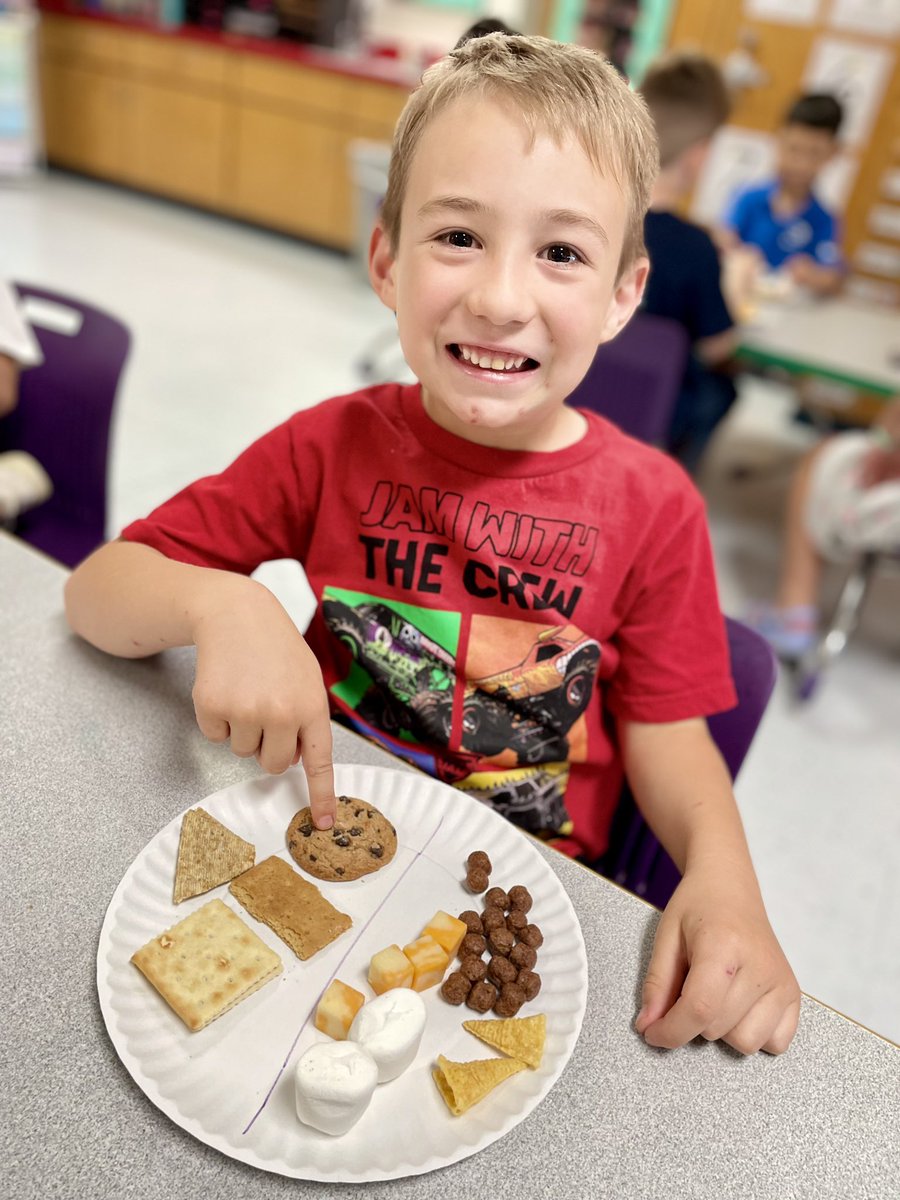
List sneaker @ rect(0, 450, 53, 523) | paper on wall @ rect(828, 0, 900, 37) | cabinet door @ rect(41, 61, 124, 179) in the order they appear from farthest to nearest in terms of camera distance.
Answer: cabinet door @ rect(41, 61, 124, 179), paper on wall @ rect(828, 0, 900, 37), sneaker @ rect(0, 450, 53, 523)

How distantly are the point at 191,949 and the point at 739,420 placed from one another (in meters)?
3.76

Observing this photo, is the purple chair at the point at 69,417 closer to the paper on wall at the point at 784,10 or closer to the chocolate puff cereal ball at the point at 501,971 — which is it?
the chocolate puff cereal ball at the point at 501,971

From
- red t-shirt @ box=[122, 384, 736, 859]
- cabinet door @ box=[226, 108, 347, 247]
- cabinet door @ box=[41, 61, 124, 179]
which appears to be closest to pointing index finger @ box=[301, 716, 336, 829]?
red t-shirt @ box=[122, 384, 736, 859]

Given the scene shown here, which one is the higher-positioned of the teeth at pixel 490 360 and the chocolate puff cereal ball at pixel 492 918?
the teeth at pixel 490 360

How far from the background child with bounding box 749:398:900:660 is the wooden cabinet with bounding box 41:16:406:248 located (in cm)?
319

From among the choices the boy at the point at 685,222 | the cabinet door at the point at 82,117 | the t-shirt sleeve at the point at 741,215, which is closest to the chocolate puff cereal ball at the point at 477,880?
the boy at the point at 685,222

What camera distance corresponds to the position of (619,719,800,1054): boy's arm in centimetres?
57

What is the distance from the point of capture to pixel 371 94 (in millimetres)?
4539

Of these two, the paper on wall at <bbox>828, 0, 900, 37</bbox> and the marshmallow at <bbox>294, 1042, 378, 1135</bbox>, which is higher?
the paper on wall at <bbox>828, 0, 900, 37</bbox>

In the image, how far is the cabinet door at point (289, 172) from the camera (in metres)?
4.79

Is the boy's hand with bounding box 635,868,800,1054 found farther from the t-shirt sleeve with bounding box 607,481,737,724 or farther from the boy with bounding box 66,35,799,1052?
the t-shirt sleeve with bounding box 607,481,737,724

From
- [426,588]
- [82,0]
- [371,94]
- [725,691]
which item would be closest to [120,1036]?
[426,588]

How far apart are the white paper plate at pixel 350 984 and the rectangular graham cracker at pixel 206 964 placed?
0.01 m

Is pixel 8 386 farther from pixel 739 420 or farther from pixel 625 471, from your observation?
pixel 739 420
